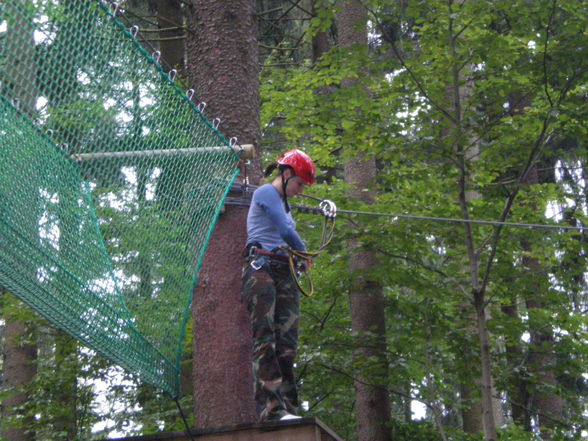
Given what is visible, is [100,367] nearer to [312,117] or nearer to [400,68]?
[312,117]

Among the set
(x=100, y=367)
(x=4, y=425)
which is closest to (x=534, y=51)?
(x=100, y=367)

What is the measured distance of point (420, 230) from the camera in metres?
7.05

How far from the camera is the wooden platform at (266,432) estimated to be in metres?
3.73

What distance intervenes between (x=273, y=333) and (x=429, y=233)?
3.25 meters

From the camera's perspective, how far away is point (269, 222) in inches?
174

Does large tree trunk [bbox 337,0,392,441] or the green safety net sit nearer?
the green safety net

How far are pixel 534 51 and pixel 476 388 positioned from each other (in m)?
3.19

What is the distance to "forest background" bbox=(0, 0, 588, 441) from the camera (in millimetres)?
6688

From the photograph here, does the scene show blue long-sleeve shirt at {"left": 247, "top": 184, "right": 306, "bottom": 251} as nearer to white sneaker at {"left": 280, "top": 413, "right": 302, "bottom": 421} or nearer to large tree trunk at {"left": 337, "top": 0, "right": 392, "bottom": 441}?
white sneaker at {"left": 280, "top": 413, "right": 302, "bottom": 421}

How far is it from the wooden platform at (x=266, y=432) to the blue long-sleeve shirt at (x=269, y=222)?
100 cm

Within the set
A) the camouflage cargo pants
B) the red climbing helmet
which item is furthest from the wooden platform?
the red climbing helmet

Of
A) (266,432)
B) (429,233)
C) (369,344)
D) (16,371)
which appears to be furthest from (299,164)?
(16,371)

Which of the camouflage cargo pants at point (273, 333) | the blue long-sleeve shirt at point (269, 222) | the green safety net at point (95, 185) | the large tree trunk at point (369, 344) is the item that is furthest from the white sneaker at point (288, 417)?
the large tree trunk at point (369, 344)

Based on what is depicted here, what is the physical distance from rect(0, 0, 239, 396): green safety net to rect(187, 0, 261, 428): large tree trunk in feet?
1.33
